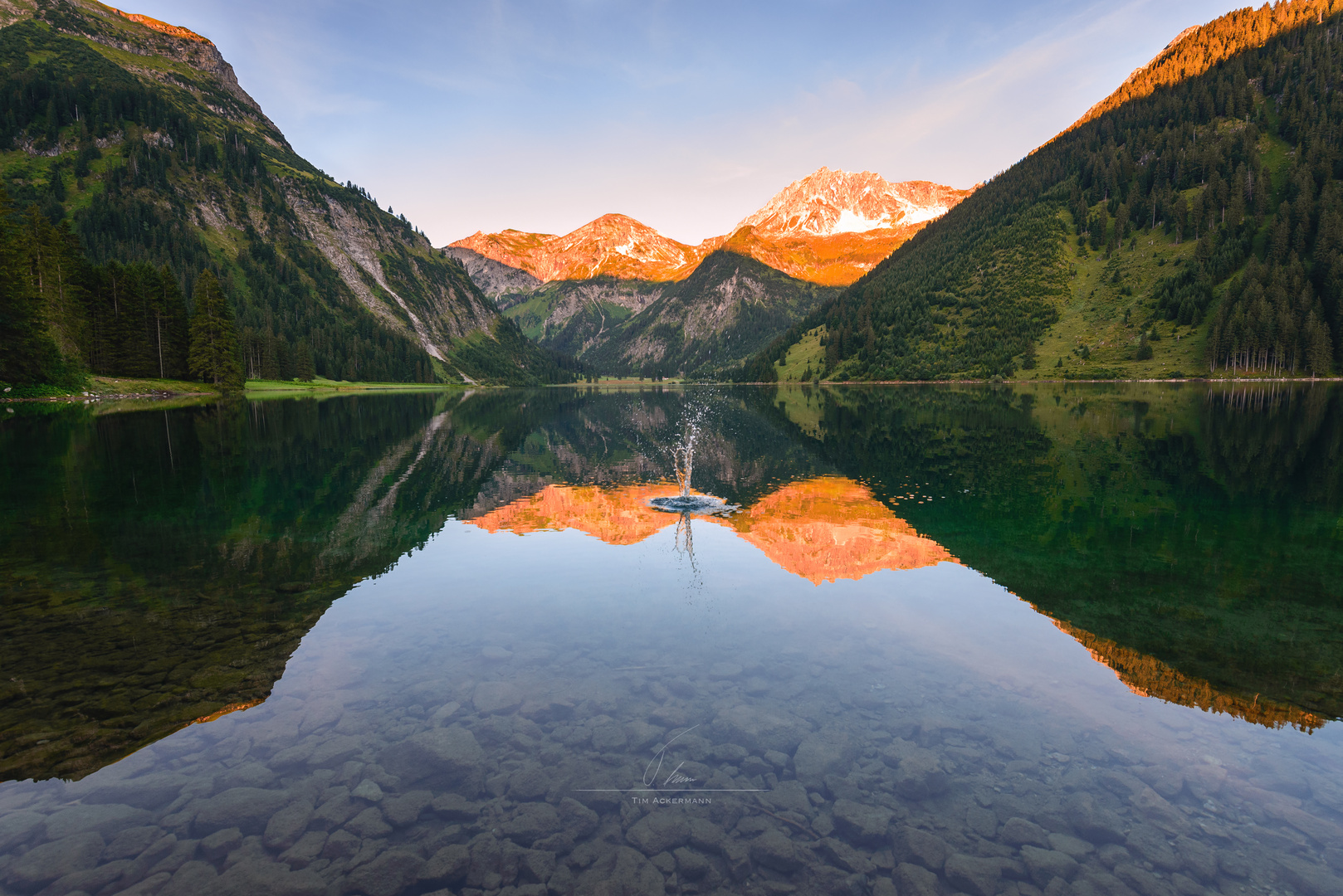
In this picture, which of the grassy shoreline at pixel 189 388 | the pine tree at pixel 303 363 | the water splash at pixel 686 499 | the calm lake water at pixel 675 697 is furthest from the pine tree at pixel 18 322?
the pine tree at pixel 303 363

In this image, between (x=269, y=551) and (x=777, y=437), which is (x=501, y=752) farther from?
(x=777, y=437)

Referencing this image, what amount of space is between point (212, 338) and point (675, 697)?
14384cm

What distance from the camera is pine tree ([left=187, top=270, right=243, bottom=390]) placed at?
116562 mm

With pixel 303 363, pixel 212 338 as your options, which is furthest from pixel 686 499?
pixel 303 363

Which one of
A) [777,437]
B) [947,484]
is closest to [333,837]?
[947,484]

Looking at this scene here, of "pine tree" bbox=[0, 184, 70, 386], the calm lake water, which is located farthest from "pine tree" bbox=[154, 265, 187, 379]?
the calm lake water

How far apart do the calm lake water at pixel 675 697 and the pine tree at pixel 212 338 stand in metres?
106

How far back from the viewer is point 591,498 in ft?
115

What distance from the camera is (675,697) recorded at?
12.5m

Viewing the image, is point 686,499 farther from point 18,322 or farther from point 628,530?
point 18,322

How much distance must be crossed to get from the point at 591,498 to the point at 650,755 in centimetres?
2500

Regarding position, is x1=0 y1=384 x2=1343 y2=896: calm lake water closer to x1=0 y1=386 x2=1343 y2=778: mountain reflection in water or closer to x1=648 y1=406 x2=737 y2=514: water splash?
x1=0 y1=386 x2=1343 y2=778: mountain reflection in water

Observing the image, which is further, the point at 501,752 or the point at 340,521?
the point at 340,521

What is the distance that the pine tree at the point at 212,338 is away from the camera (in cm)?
11656
